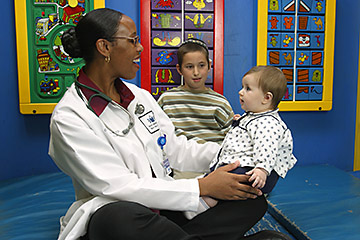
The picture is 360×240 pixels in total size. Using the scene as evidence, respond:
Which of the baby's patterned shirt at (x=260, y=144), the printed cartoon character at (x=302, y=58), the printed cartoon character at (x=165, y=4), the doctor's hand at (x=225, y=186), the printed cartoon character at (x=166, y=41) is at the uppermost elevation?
the printed cartoon character at (x=165, y=4)

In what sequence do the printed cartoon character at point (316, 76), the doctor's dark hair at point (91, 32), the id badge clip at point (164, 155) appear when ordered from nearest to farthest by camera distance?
the doctor's dark hair at point (91, 32), the id badge clip at point (164, 155), the printed cartoon character at point (316, 76)

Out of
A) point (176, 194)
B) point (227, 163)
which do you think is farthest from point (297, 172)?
point (176, 194)

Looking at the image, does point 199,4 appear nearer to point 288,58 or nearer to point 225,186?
point 288,58

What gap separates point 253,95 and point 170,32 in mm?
1257

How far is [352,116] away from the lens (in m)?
3.06

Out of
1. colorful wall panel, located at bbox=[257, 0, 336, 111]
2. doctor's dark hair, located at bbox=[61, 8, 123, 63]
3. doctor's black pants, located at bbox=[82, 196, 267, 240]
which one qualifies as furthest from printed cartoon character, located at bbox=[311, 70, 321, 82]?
doctor's dark hair, located at bbox=[61, 8, 123, 63]

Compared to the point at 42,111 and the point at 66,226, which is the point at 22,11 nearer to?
the point at 42,111

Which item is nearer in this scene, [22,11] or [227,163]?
[227,163]

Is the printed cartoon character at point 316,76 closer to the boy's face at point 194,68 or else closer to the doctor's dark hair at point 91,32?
the boy's face at point 194,68

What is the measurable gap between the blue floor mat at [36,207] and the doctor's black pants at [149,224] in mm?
481

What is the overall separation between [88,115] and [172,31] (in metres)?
1.45

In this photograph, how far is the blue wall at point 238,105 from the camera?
2.65m

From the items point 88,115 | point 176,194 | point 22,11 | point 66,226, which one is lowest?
point 66,226

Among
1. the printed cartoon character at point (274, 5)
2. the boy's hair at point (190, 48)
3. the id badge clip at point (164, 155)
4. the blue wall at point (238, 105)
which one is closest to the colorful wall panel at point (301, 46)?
the printed cartoon character at point (274, 5)
